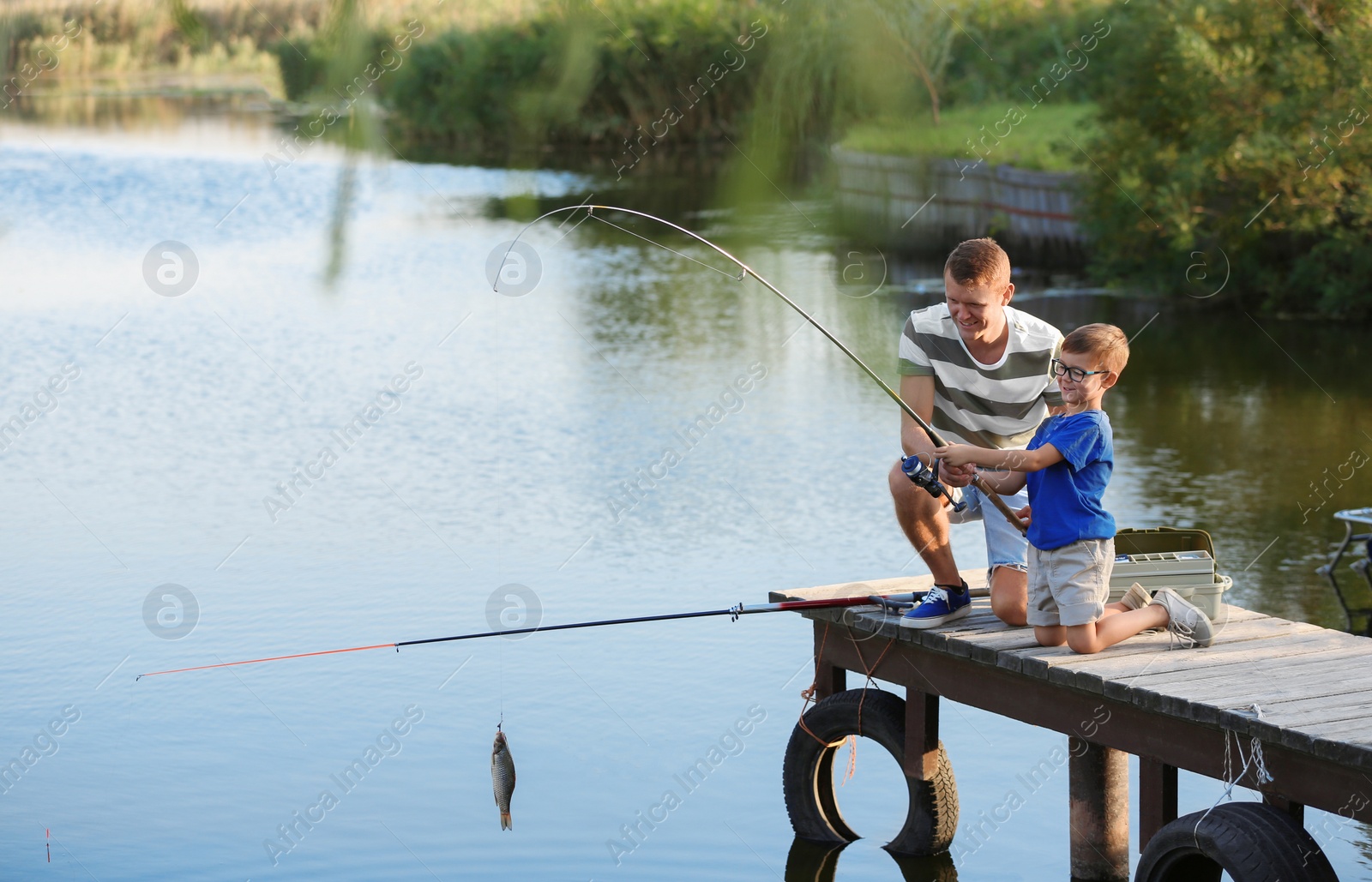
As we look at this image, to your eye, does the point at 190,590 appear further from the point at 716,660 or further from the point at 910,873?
the point at 910,873

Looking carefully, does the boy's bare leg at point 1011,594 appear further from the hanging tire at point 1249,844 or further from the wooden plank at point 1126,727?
the hanging tire at point 1249,844

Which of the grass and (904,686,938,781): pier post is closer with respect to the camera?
the grass

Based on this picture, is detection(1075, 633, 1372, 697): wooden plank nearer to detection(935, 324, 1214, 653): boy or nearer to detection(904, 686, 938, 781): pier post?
detection(935, 324, 1214, 653): boy

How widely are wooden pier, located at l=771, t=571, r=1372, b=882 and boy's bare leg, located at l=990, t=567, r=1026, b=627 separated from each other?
37 millimetres

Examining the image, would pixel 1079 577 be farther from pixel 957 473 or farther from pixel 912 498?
pixel 912 498

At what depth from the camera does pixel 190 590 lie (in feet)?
28.1

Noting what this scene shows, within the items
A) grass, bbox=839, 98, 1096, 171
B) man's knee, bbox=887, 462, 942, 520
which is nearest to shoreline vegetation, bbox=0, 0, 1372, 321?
grass, bbox=839, 98, 1096, 171

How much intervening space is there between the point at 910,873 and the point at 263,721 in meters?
2.75

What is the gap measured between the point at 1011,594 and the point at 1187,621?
0.46 metres

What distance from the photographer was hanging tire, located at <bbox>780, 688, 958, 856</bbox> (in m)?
5.17

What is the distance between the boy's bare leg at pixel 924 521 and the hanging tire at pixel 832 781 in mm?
653

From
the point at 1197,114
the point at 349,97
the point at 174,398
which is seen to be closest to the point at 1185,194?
the point at 1197,114

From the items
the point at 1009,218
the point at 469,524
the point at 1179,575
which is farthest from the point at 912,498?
the point at 1009,218

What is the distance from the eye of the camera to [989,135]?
248 inches
